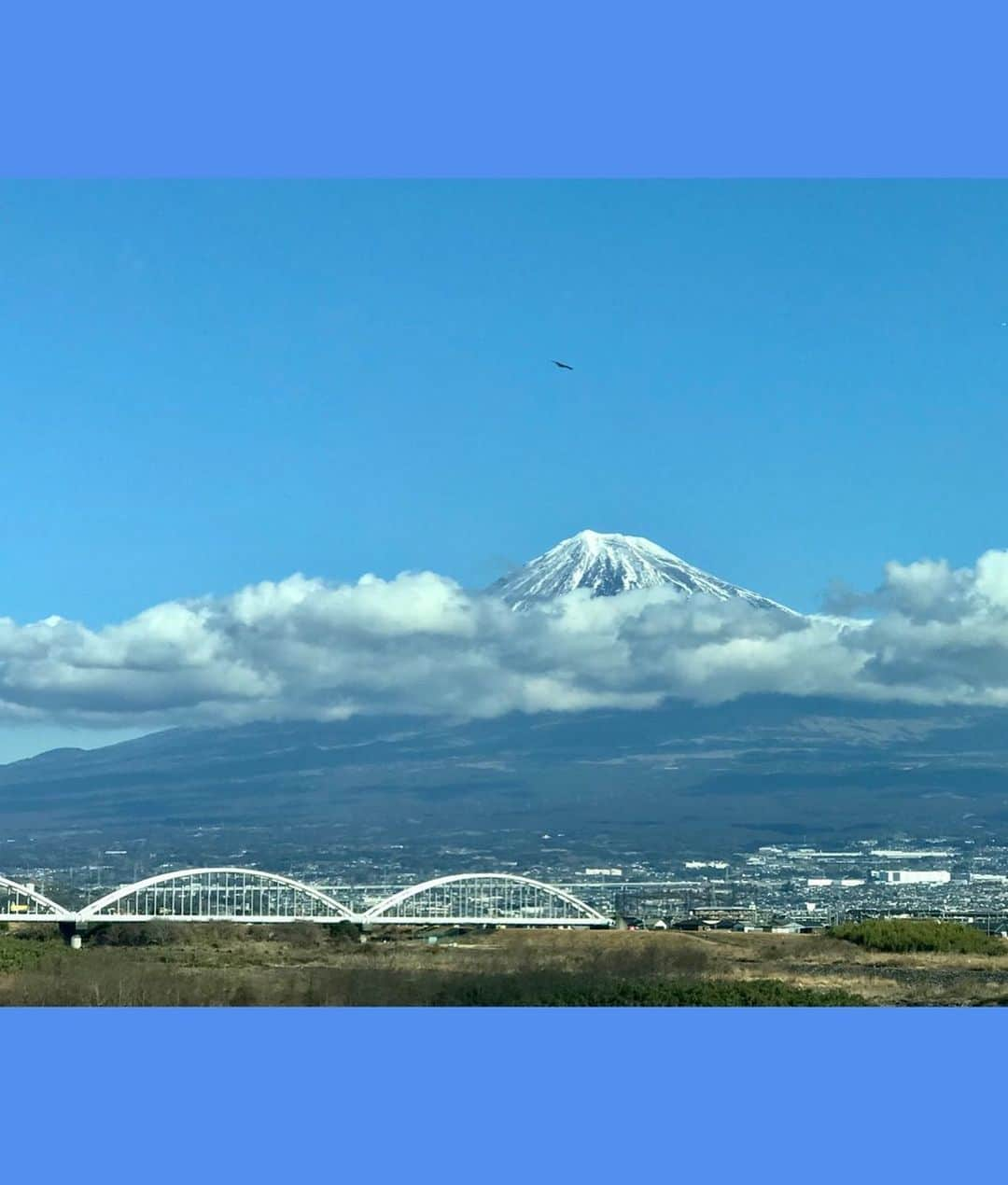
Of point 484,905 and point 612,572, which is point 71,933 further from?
point 612,572

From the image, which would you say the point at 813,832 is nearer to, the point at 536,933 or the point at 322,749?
the point at 322,749

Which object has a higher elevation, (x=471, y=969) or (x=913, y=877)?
(x=913, y=877)

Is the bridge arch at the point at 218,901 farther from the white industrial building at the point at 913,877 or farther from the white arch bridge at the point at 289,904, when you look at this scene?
the white industrial building at the point at 913,877

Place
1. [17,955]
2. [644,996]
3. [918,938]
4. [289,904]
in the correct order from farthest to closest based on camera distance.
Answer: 1. [289,904]
2. [918,938]
3. [17,955]
4. [644,996]

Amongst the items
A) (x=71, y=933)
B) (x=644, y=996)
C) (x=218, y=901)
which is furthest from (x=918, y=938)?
(x=218, y=901)

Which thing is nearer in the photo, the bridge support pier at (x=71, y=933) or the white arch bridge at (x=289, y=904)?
the bridge support pier at (x=71, y=933)

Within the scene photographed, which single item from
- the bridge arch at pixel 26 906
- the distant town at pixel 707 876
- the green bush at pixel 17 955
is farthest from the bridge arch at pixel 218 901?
the green bush at pixel 17 955
